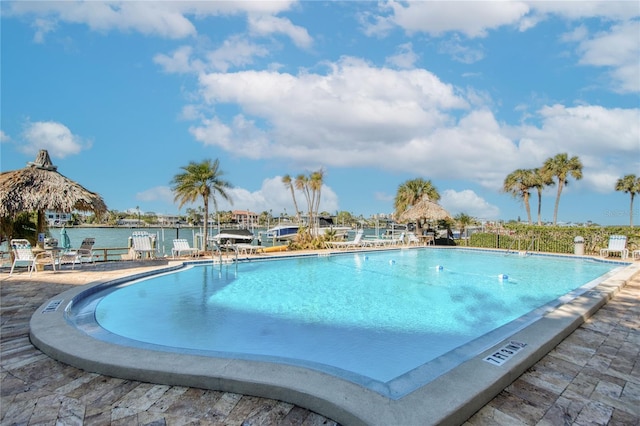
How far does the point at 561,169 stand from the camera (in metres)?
26.6

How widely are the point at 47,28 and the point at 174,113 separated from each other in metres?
7.37

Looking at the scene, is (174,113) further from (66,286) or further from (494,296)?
(494,296)

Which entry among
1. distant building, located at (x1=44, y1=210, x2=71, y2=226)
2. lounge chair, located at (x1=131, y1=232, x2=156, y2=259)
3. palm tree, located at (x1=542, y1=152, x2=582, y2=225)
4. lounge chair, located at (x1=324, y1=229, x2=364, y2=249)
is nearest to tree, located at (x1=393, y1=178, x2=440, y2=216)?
lounge chair, located at (x1=324, y1=229, x2=364, y2=249)

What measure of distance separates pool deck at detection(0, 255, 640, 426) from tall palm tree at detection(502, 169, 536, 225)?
26.9 meters

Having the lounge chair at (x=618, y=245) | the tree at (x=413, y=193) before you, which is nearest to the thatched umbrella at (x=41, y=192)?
the lounge chair at (x=618, y=245)

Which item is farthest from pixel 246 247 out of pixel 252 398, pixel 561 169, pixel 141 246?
pixel 561 169

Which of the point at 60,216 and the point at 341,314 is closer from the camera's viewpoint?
the point at 341,314

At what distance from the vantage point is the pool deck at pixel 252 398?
2215 millimetres

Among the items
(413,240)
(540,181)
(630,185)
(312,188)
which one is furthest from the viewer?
(630,185)

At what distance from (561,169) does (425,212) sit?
44.8ft

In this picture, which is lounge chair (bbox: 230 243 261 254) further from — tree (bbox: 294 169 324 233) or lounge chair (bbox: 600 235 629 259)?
lounge chair (bbox: 600 235 629 259)

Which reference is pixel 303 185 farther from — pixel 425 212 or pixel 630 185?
pixel 630 185

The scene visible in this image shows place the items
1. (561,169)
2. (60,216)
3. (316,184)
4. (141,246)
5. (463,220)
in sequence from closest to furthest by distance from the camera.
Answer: (60,216)
(141,246)
(316,184)
(463,220)
(561,169)

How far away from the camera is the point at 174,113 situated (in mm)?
18547
